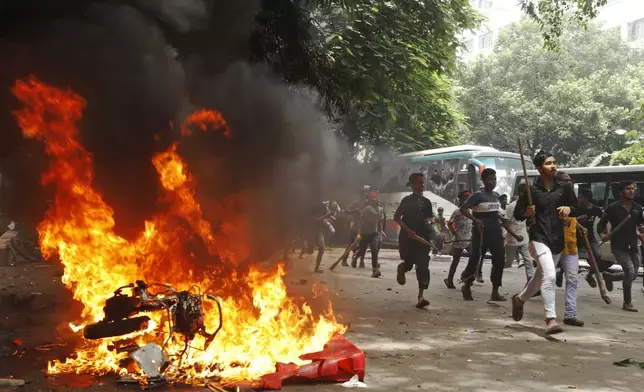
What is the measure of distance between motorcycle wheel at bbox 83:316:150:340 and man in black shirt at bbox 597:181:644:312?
6.49 metres

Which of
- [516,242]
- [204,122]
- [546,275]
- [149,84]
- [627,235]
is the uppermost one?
[149,84]

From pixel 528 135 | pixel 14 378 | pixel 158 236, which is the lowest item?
pixel 14 378

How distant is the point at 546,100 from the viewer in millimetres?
31703

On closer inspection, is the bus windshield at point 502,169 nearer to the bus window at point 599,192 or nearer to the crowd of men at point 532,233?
the bus window at point 599,192

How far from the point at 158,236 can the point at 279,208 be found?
2.77 meters

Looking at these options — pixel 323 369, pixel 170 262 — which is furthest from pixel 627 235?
pixel 170 262

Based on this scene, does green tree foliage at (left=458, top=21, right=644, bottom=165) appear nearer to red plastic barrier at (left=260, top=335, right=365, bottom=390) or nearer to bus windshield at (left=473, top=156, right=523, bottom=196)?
bus windshield at (left=473, top=156, right=523, bottom=196)

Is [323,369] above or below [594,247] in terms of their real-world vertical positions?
below

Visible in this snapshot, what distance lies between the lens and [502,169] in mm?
19422

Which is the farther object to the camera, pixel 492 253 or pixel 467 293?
pixel 467 293

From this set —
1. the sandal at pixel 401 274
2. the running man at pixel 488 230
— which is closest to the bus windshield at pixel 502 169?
the running man at pixel 488 230

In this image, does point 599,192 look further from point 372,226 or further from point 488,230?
point 488,230

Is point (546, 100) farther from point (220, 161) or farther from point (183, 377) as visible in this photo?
point (183, 377)

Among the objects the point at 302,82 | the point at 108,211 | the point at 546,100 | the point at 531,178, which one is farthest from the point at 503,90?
the point at 108,211
